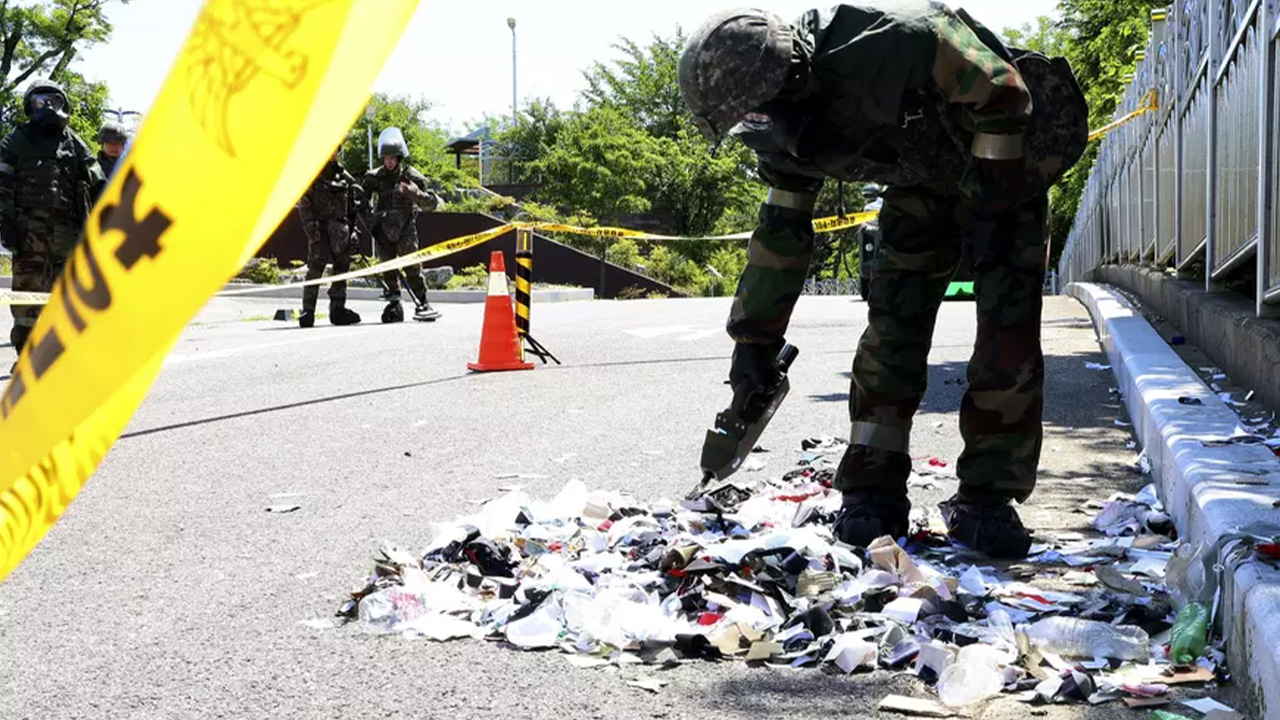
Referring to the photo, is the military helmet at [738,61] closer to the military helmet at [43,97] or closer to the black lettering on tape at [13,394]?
the black lettering on tape at [13,394]

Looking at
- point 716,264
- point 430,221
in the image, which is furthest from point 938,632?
point 716,264

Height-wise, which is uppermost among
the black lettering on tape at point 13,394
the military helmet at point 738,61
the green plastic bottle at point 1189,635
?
the military helmet at point 738,61

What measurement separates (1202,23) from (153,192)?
9466mm

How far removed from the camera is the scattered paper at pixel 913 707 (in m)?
3.08

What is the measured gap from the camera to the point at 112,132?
13078mm

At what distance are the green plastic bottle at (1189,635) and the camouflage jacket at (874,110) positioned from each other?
1.43m

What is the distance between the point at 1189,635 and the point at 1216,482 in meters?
0.89

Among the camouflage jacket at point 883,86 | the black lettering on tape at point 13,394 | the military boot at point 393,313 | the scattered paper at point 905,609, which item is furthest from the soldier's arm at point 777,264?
the military boot at point 393,313

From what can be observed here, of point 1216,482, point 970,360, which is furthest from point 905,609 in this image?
point 1216,482

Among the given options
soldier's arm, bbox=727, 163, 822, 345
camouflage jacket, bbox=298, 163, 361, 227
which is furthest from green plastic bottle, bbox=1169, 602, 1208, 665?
camouflage jacket, bbox=298, 163, 361, 227

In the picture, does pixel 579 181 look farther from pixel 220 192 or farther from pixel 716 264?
pixel 220 192

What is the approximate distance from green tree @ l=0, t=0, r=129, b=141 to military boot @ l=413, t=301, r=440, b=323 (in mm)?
27932

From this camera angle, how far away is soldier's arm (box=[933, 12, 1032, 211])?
13.6ft

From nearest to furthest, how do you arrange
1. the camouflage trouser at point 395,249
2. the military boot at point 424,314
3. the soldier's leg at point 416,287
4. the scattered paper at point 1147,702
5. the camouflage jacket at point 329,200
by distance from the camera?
the scattered paper at point 1147,702 → the camouflage jacket at point 329,200 → the camouflage trouser at point 395,249 → the soldier's leg at point 416,287 → the military boot at point 424,314
